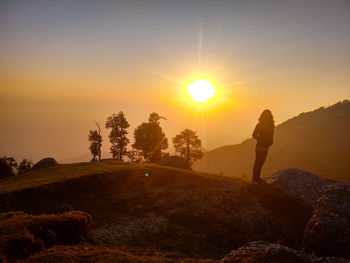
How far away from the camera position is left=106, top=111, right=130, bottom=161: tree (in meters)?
64.0

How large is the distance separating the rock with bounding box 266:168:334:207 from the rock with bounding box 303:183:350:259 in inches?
484

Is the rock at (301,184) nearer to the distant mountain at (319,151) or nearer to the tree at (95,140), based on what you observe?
the tree at (95,140)

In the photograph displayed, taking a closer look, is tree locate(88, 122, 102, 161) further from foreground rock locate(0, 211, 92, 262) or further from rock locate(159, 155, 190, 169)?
foreground rock locate(0, 211, 92, 262)

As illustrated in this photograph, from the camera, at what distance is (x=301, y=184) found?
78.7 feet

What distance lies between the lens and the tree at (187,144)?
226 feet

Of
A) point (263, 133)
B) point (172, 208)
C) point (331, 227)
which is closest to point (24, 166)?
point (172, 208)

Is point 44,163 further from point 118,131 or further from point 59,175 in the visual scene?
point 59,175

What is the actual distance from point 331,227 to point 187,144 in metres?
59.1

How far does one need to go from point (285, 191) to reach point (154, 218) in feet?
48.7

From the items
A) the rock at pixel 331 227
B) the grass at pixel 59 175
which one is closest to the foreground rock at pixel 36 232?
the grass at pixel 59 175

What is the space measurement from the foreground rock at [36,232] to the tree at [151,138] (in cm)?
5057

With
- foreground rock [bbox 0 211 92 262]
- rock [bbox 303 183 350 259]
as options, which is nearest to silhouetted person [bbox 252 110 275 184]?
rock [bbox 303 183 350 259]

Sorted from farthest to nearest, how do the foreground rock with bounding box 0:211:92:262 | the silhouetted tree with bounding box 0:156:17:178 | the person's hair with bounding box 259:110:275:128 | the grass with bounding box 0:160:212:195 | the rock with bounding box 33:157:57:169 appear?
the silhouetted tree with bounding box 0:156:17:178, the rock with bounding box 33:157:57:169, the grass with bounding box 0:160:212:195, the person's hair with bounding box 259:110:275:128, the foreground rock with bounding box 0:211:92:262

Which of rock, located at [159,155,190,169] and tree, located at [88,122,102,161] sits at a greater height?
tree, located at [88,122,102,161]
